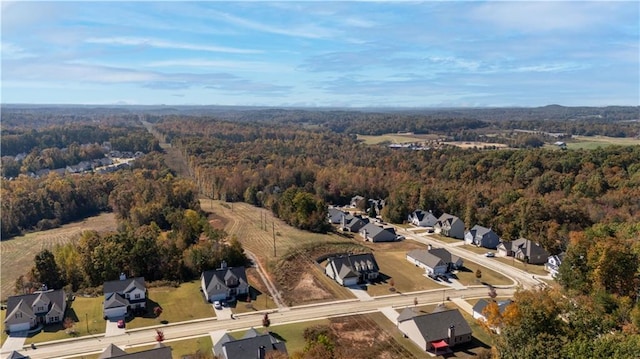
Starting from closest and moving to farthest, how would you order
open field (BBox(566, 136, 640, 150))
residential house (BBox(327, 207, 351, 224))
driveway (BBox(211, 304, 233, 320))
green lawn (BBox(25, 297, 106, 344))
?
green lawn (BBox(25, 297, 106, 344)) < driveway (BBox(211, 304, 233, 320)) < residential house (BBox(327, 207, 351, 224)) < open field (BBox(566, 136, 640, 150))

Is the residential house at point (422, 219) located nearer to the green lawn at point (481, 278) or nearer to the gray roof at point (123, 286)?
the green lawn at point (481, 278)

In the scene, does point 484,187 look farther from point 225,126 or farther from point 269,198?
point 225,126

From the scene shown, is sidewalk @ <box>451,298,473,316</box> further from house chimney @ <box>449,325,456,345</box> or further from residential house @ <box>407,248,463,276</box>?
residential house @ <box>407,248,463,276</box>

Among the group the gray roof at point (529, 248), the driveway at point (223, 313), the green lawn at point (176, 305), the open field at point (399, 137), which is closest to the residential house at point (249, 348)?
the driveway at point (223, 313)

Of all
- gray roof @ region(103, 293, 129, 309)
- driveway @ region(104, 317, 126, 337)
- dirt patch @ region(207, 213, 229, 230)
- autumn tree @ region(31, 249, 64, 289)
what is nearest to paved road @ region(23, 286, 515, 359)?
driveway @ region(104, 317, 126, 337)

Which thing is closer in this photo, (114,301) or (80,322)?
(80,322)

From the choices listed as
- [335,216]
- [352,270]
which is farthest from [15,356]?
[335,216]

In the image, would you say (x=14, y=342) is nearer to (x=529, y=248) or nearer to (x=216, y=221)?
(x=216, y=221)
